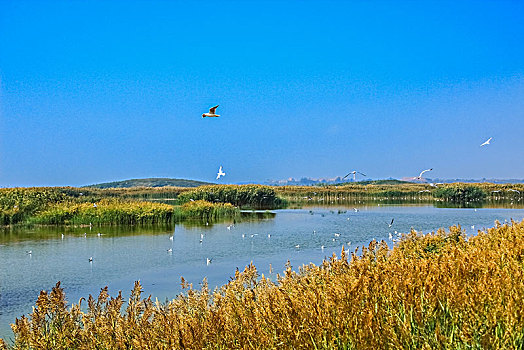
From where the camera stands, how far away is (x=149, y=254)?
15.8 metres

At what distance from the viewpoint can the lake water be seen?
11.1 metres

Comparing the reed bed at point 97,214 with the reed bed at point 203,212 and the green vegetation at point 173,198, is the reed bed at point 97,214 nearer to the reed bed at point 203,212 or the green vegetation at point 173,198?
the green vegetation at point 173,198

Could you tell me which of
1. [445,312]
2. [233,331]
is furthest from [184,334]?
[445,312]

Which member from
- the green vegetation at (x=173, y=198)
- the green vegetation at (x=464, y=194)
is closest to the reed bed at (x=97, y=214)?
the green vegetation at (x=173, y=198)

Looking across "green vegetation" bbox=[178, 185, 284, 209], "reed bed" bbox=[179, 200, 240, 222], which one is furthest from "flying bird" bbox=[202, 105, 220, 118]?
"green vegetation" bbox=[178, 185, 284, 209]

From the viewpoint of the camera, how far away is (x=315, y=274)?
5.80 metres

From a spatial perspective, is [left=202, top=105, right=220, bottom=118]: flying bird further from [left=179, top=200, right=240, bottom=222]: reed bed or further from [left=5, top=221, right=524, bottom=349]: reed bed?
[left=179, top=200, right=240, bottom=222]: reed bed

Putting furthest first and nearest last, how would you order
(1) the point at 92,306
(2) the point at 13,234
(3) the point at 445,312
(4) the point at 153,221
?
1. (4) the point at 153,221
2. (2) the point at 13,234
3. (1) the point at 92,306
4. (3) the point at 445,312

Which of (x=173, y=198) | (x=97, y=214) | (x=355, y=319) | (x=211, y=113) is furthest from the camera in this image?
(x=173, y=198)

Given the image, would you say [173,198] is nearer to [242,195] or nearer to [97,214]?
[242,195]

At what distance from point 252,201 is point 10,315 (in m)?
34.7

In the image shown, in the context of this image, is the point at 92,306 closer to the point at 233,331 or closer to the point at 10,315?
the point at 233,331

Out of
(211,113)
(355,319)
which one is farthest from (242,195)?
(355,319)

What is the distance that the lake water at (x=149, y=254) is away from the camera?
1109 cm
